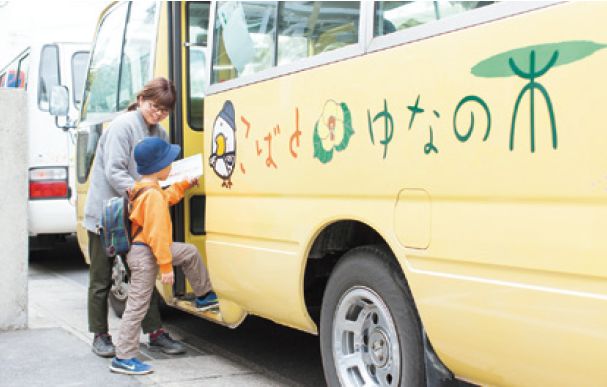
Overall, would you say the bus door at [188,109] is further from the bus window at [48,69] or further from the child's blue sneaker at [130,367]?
the bus window at [48,69]

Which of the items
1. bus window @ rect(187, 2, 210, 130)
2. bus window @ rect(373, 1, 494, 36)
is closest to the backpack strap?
bus window @ rect(187, 2, 210, 130)

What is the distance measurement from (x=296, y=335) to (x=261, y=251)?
6.33 feet

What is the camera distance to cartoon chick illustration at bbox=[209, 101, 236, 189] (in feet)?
A: 14.9

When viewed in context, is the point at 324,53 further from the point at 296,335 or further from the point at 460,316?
the point at 296,335

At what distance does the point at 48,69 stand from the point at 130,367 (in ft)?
21.1

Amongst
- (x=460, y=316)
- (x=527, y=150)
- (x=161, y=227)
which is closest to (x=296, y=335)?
(x=161, y=227)

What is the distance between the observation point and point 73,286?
855 centimetres

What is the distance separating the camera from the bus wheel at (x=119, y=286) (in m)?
5.96

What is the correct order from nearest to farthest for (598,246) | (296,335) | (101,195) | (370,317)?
(598,246) < (370,317) < (101,195) < (296,335)

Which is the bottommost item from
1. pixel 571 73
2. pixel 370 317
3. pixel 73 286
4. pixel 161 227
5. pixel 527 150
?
pixel 73 286

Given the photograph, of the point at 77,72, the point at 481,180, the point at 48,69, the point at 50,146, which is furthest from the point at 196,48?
the point at 48,69

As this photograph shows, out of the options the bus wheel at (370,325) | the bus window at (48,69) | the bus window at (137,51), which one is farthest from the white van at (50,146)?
the bus wheel at (370,325)

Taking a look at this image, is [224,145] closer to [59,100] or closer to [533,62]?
[533,62]

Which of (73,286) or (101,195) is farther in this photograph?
(73,286)
